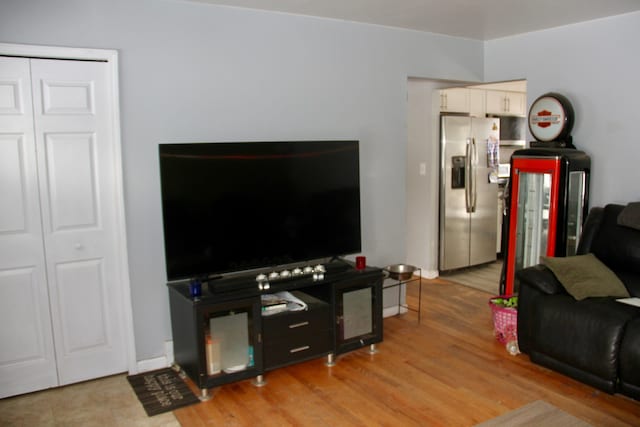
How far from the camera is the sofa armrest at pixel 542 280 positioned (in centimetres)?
339

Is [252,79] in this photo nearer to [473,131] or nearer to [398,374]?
[398,374]

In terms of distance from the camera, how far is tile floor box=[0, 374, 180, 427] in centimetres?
286

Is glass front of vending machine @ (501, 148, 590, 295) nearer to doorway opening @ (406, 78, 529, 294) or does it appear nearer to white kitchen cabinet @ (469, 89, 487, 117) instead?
doorway opening @ (406, 78, 529, 294)

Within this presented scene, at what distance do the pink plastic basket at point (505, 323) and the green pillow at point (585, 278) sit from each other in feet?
1.58

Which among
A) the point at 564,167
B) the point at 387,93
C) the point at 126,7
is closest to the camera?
the point at 126,7

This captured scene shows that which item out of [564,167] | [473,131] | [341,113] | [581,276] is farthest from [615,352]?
[473,131]

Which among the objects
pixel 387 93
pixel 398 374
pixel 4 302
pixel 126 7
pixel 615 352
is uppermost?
pixel 126 7

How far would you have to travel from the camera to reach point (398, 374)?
3422 millimetres

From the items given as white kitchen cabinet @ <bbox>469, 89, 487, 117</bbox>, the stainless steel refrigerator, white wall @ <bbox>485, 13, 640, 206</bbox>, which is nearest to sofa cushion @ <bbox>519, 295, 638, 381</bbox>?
white wall @ <bbox>485, 13, 640, 206</bbox>

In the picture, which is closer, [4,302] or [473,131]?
[4,302]

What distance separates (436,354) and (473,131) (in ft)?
9.49

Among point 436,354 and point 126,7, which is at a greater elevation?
point 126,7

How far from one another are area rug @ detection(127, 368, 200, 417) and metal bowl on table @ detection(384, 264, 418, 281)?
176 cm

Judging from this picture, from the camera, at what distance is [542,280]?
3.42 meters
